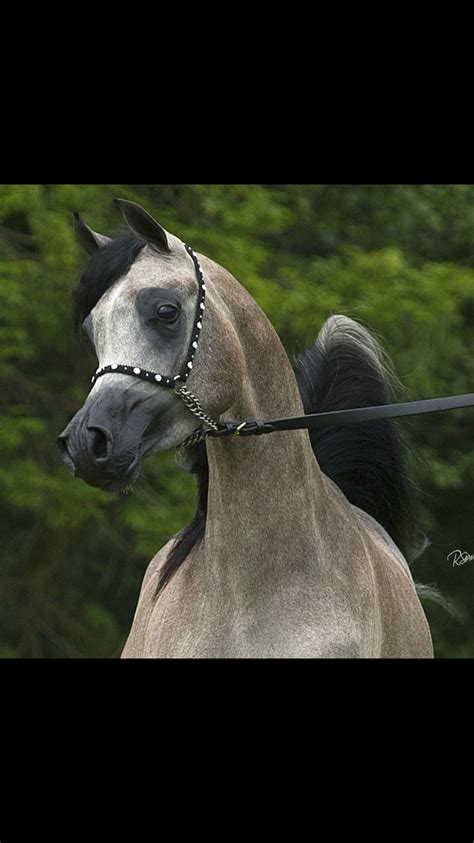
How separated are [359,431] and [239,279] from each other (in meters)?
5.38

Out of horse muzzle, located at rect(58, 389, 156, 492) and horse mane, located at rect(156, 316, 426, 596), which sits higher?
horse mane, located at rect(156, 316, 426, 596)

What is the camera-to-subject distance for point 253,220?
11234mm

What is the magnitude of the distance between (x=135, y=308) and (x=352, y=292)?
25.7 ft

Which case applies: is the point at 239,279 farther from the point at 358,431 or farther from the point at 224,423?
the point at 224,423

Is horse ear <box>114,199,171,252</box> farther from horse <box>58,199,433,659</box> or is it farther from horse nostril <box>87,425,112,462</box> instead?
horse nostril <box>87,425,112,462</box>

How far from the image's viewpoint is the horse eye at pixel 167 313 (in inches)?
149

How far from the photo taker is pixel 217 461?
4109 millimetres

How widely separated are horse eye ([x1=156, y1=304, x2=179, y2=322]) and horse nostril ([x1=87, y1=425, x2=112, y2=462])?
413mm

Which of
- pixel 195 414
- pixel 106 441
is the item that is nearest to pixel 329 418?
pixel 195 414

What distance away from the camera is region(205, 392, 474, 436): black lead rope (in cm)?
398

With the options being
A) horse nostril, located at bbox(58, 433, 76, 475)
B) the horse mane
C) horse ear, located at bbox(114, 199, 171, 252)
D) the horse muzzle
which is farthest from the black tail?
horse nostril, located at bbox(58, 433, 76, 475)

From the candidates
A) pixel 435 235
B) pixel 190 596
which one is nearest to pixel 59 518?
pixel 435 235

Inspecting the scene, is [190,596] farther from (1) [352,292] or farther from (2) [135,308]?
(1) [352,292]

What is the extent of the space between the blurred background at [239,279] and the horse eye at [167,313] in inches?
242
